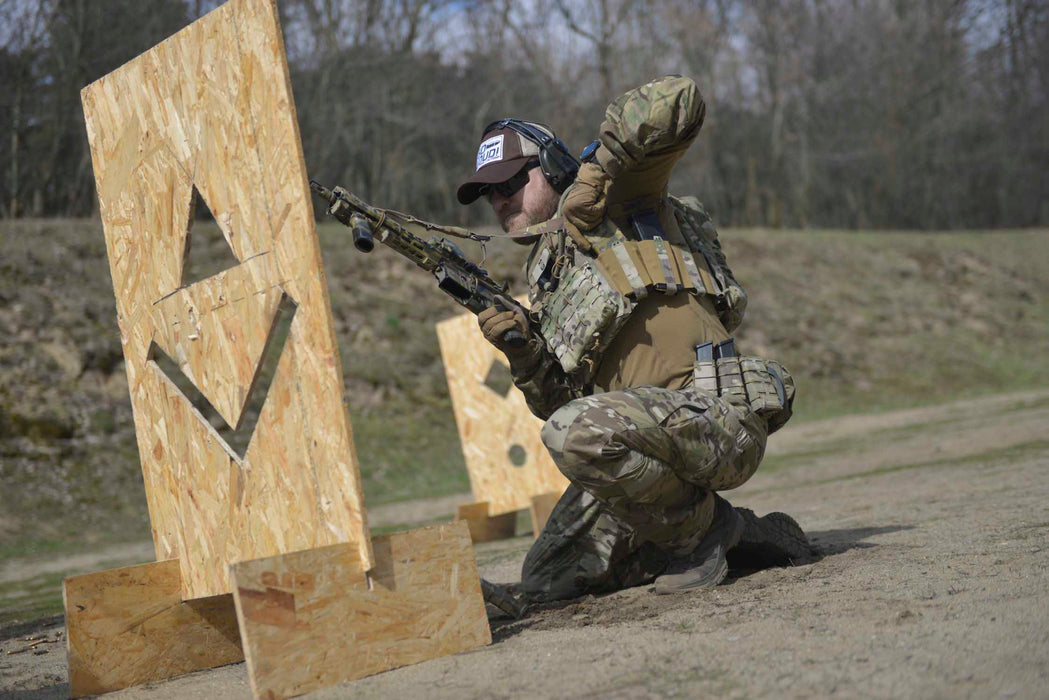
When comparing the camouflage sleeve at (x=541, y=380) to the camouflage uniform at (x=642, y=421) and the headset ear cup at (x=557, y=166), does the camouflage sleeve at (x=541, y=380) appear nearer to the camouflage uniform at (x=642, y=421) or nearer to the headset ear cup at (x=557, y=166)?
the camouflage uniform at (x=642, y=421)

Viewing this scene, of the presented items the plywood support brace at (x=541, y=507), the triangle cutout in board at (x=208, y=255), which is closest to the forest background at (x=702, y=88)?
the triangle cutout in board at (x=208, y=255)

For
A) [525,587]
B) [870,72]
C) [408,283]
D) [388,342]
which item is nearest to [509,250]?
[408,283]

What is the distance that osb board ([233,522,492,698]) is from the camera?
242 centimetres

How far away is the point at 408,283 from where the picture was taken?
1426 cm

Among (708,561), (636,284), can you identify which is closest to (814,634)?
(708,561)

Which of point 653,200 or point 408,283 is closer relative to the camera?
point 653,200

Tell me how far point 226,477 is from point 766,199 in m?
25.8

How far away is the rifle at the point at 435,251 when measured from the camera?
3.17 meters

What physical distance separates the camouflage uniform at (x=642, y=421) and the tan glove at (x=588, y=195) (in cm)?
6

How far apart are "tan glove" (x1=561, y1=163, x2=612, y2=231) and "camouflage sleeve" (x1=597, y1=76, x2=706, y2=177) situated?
99 millimetres

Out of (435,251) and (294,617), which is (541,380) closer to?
(435,251)

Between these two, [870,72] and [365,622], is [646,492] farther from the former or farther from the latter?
[870,72]

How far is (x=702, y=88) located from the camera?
24516 mm

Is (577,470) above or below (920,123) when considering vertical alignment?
below
